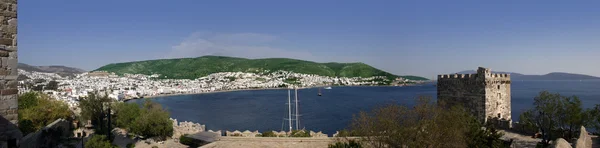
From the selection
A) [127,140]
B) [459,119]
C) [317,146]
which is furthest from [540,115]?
[127,140]

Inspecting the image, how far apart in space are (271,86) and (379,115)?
147080mm

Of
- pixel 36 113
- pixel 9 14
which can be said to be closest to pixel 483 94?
pixel 9 14

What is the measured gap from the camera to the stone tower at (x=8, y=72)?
180 inches

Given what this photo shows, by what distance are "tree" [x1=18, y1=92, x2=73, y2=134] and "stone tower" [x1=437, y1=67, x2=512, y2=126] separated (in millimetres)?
28038

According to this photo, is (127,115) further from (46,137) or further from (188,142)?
(188,142)

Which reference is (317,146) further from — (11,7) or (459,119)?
(11,7)

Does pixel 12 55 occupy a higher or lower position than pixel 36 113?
higher

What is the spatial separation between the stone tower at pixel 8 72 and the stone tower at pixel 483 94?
1810 centimetres

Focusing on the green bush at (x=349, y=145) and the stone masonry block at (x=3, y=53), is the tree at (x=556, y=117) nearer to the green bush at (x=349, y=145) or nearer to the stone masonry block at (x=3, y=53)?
the green bush at (x=349, y=145)

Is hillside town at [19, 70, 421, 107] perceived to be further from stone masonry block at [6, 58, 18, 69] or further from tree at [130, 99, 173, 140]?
stone masonry block at [6, 58, 18, 69]

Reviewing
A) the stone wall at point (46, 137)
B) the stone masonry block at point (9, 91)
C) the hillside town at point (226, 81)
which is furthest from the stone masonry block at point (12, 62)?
the hillside town at point (226, 81)

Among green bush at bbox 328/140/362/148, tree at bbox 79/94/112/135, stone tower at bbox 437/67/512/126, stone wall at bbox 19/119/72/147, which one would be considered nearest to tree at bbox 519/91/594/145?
stone tower at bbox 437/67/512/126

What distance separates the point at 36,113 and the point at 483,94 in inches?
1248

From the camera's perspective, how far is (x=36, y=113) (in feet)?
82.8
